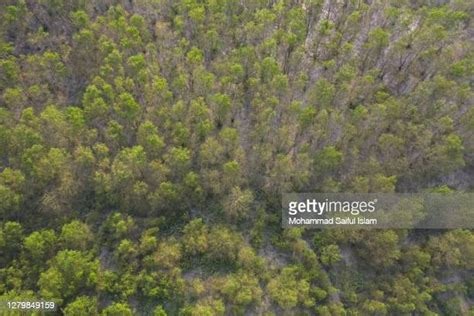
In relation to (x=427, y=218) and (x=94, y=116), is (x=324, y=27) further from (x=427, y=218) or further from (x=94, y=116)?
(x=94, y=116)

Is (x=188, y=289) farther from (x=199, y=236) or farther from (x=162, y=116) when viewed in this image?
(x=162, y=116)

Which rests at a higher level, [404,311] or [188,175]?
[188,175]

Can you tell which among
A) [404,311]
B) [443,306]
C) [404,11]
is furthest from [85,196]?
[404,11]

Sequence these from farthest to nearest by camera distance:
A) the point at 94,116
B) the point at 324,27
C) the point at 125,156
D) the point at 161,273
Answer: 1. the point at 324,27
2. the point at 94,116
3. the point at 125,156
4. the point at 161,273

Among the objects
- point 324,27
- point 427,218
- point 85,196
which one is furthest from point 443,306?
point 85,196

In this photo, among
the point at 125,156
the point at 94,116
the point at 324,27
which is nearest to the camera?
the point at 125,156

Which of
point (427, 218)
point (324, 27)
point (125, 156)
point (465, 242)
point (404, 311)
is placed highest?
point (324, 27)

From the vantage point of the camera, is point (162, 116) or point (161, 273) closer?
point (161, 273)
